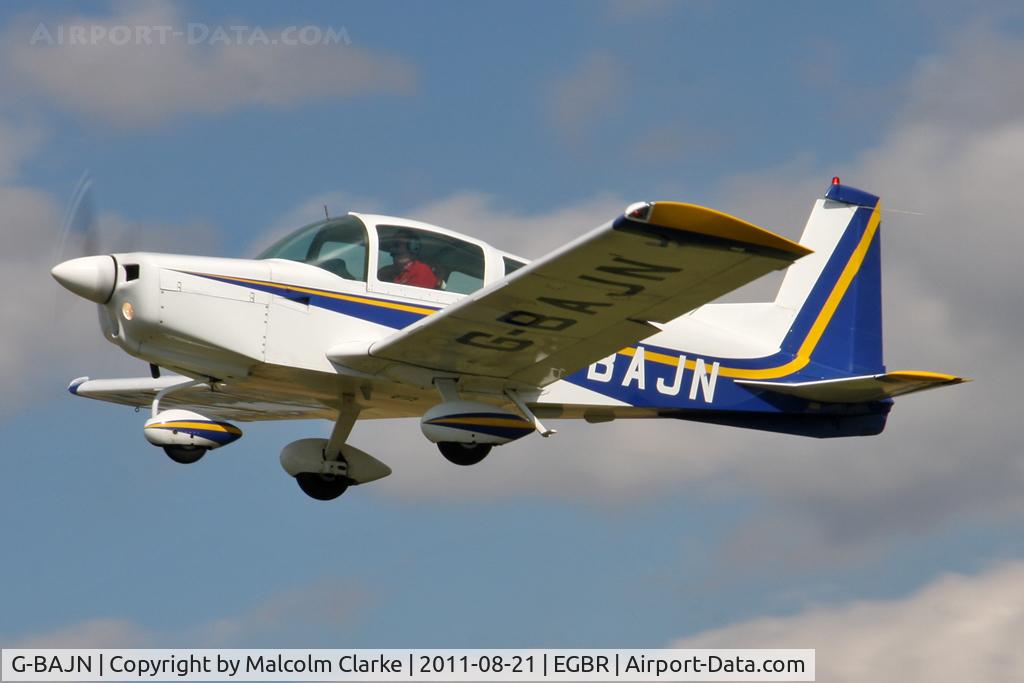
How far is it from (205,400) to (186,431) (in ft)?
7.31

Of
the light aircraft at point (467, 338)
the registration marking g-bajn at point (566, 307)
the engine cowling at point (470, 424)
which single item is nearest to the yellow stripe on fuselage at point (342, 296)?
the light aircraft at point (467, 338)

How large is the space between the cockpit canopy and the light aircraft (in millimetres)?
14

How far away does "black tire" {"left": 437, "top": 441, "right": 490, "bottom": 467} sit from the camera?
12984 millimetres

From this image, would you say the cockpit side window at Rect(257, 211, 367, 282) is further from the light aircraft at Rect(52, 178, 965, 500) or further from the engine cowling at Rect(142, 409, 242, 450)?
the engine cowling at Rect(142, 409, 242, 450)

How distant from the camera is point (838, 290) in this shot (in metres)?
15.6

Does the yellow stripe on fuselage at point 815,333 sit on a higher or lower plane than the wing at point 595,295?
higher

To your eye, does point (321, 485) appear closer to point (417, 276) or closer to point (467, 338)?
point (417, 276)

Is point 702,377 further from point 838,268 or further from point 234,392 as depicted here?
point 234,392

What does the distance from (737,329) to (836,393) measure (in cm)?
120

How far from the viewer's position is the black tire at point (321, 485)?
14219 mm

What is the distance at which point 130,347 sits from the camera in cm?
1240

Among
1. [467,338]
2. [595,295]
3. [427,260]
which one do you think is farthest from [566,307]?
[427,260]

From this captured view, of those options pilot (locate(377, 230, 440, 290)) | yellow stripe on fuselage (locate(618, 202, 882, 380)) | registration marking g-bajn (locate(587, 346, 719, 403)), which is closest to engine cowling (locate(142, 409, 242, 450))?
pilot (locate(377, 230, 440, 290))

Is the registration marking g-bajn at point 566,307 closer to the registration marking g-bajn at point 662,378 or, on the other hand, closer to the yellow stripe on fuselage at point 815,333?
the registration marking g-bajn at point 662,378
